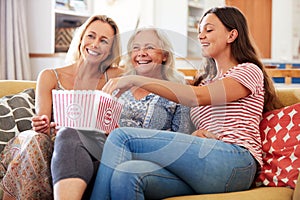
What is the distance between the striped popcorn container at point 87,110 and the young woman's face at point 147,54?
0.76 feet

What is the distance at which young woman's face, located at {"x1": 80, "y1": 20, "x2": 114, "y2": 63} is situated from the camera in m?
2.04

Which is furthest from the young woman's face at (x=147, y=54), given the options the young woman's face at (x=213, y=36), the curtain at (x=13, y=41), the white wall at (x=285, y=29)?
the white wall at (x=285, y=29)

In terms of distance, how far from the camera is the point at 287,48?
5531 mm

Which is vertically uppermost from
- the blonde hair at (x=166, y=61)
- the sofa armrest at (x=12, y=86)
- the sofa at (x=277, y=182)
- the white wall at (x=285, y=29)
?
the white wall at (x=285, y=29)

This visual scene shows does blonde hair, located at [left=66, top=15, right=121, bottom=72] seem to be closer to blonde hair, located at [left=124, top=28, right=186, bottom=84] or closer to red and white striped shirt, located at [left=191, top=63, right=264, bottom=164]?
blonde hair, located at [left=124, top=28, right=186, bottom=84]

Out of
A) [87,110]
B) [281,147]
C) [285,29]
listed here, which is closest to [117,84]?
[87,110]

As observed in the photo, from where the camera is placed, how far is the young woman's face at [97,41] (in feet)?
6.70

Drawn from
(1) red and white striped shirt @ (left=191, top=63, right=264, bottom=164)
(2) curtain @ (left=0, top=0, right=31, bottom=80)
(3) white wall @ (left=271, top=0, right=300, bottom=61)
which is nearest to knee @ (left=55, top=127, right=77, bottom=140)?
(1) red and white striped shirt @ (left=191, top=63, right=264, bottom=164)

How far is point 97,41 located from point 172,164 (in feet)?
2.28

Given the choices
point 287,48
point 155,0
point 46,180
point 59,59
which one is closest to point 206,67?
point 46,180

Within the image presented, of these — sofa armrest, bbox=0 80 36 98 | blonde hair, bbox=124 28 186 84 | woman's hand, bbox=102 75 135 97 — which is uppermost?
blonde hair, bbox=124 28 186 84

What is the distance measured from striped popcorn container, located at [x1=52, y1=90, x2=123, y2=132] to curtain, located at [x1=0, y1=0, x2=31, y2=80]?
2.20m

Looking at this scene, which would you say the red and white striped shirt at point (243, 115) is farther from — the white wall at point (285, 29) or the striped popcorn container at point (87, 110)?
the white wall at point (285, 29)

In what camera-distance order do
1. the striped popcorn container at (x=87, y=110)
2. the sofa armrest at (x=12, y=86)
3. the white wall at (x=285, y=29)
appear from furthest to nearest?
the white wall at (x=285, y=29)
the sofa armrest at (x=12, y=86)
the striped popcorn container at (x=87, y=110)
